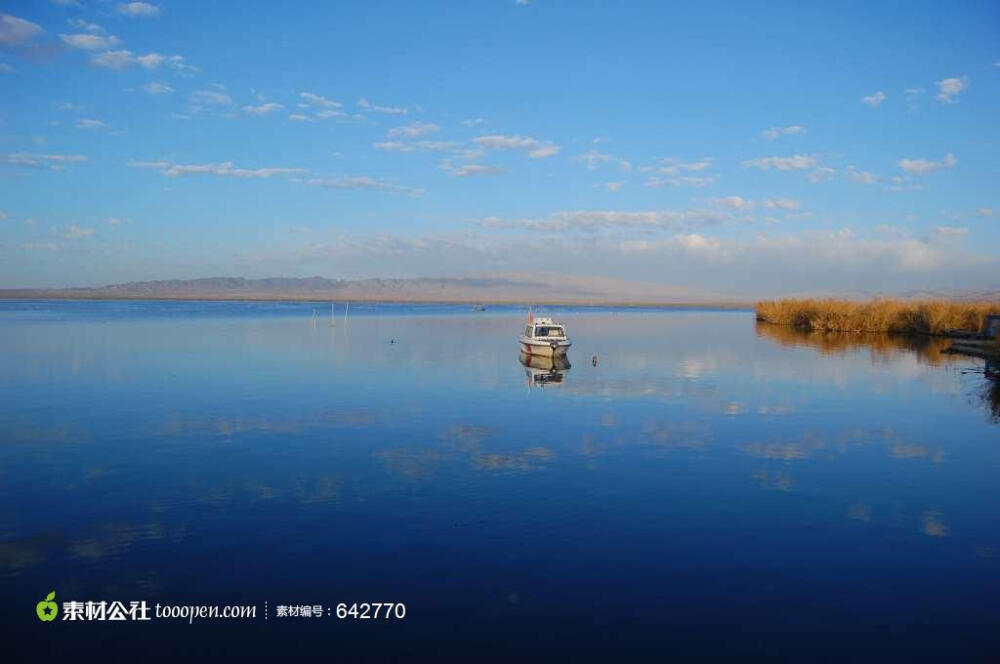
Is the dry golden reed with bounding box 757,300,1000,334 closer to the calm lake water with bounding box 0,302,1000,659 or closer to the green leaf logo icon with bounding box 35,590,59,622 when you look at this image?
the calm lake water with bounding box 0,302,1000,659

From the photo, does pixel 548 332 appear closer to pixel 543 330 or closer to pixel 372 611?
pixel 543 330

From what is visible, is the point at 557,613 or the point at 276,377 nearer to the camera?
the point at 557,613

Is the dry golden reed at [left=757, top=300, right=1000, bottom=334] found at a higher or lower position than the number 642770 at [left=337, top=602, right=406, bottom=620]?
higher

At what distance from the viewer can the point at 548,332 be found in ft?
160

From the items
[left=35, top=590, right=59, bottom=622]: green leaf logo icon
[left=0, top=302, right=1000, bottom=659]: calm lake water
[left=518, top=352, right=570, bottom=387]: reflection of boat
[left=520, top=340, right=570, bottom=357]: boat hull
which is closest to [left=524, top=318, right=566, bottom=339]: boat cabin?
[left=518, top=352, right=570, bottom=387]: reflection of boat

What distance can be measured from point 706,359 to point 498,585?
40.9m

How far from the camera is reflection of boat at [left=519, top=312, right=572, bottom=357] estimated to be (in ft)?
148

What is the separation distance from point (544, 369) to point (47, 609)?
3352 cm

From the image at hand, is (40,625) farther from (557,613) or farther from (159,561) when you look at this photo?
(557,613)

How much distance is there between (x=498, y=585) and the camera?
428 inches

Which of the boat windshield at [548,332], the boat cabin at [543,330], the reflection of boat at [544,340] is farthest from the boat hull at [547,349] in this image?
the boat windshield at [548,332]

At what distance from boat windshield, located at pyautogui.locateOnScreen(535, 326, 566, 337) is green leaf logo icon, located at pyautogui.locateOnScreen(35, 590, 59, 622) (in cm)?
3916

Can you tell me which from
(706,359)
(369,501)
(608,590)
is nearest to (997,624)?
(608,590)

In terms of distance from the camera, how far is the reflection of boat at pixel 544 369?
36562mm
